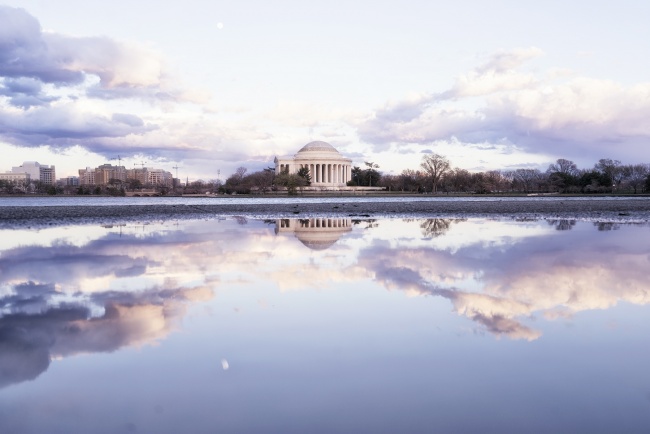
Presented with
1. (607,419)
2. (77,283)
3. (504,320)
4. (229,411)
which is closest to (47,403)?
(229,411)

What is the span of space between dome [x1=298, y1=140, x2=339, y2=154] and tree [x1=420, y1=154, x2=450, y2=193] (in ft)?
114

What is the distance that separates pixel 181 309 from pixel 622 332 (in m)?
6.19

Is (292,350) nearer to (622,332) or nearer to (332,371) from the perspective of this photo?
(332,371)

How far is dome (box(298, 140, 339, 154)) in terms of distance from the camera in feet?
512

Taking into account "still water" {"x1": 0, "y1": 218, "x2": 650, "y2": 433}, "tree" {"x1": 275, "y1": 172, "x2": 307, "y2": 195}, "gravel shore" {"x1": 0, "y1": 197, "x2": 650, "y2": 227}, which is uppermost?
"tree" {"x1": 275, "y1": 172, "x2": 307, "y2": 195}

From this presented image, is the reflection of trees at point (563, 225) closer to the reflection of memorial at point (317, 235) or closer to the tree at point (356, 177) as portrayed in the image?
the reflection of memorial at point (317, 235)

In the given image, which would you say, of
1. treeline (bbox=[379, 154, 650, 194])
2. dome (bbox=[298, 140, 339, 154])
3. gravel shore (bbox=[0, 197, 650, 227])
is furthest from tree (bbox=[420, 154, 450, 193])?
gravel shore (bbox=[0, 197, 650, 227])

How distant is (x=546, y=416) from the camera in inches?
192

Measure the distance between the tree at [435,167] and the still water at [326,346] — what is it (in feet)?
370

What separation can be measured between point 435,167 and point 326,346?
122m

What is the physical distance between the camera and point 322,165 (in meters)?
152

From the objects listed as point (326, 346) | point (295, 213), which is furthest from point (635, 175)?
point (326, 346)

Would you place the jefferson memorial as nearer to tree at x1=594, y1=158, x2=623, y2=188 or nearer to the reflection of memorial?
tree at x1=594, y1=158, x2=623, y2=188

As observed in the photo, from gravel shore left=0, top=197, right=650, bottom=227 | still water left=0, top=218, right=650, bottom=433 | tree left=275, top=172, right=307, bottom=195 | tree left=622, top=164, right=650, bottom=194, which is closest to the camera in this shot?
still water left=0, top=218, right=650, bottom=433
